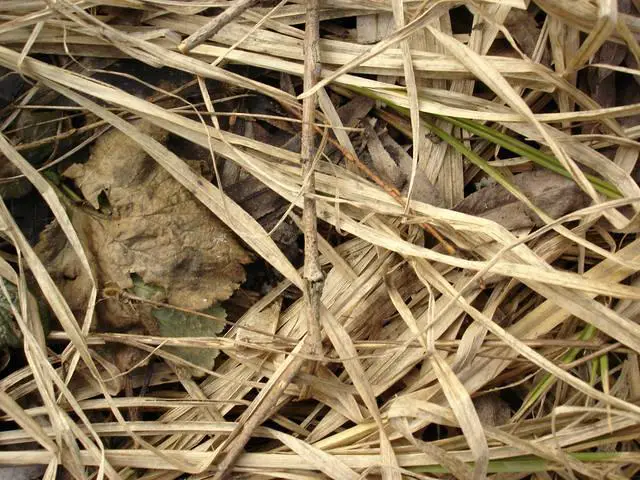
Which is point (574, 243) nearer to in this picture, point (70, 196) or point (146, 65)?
point (146, 65)

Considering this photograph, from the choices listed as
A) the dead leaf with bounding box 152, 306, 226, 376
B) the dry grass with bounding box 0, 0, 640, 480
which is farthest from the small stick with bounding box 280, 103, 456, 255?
the dead leaf with bounding box 152, 306, 226, 376

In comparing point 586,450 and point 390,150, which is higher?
point 390,150

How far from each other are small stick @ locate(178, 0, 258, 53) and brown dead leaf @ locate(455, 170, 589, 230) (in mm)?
665

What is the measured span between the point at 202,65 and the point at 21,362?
0.87 meters

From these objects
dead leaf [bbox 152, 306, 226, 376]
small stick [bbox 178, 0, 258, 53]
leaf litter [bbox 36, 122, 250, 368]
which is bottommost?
dead leaf [bbox 152, 306, 226, 376]

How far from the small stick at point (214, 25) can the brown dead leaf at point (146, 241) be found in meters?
0.24

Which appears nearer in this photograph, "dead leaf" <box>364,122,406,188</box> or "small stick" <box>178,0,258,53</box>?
"small stick" <box>178,0,258,53</box>

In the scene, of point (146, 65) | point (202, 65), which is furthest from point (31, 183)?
point (202, 65)

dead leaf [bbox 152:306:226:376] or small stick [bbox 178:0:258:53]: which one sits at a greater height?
small stick [bbox 178:0:258:53]

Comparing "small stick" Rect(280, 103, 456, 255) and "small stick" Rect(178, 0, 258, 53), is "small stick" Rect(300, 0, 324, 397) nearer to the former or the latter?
"small stick" Rect(280, 103, 456, 255)

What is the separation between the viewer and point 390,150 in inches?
61.2

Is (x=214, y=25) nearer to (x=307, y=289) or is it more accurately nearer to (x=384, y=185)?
(x=384, y=185)

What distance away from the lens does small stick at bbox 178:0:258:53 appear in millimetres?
1403

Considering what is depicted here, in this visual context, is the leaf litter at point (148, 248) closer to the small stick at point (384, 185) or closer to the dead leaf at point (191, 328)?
the dead leaf at point (191, 328)
